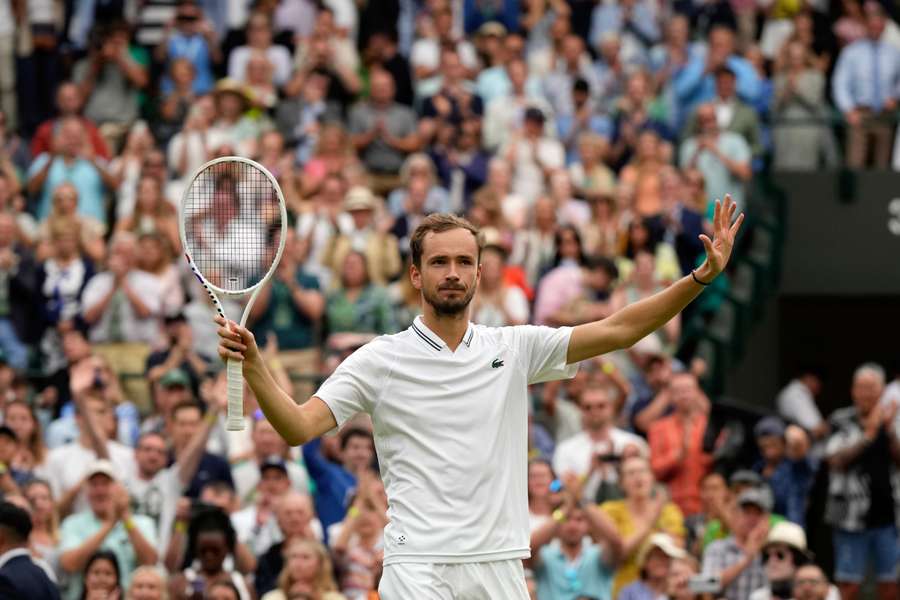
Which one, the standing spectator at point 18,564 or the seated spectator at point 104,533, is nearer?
the standing spectator at point 18,564

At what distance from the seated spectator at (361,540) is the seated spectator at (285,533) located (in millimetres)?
181

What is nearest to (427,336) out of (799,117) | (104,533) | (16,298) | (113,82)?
(104,533)

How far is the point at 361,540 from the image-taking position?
41.2 ft

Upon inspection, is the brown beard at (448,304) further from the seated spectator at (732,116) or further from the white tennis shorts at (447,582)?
the seated spectator at (732,116)

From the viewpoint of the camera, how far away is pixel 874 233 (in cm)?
1873

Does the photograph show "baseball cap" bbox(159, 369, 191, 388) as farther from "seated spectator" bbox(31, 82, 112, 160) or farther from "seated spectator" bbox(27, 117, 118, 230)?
"seated spectator" bbox(31, 82, 112, 160)

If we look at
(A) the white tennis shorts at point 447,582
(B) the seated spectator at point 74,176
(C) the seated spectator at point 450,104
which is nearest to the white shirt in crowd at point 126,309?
(B) the seated spectator at point 74,176

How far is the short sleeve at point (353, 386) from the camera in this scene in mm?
7500

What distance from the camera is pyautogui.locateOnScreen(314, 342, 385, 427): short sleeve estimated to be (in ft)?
24.6

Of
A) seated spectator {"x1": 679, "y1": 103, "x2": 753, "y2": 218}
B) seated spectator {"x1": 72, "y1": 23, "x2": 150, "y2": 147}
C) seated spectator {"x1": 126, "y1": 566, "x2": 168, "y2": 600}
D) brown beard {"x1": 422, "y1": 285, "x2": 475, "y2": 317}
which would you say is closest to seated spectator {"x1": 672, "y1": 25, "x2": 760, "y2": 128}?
seated spectator {"x1": 679, "y1": 103, "x2": 753, "y2": 218}

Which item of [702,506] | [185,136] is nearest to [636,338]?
[702,506]

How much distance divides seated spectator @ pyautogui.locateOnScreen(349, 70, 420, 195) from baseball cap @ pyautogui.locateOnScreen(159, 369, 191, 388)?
14.8ft

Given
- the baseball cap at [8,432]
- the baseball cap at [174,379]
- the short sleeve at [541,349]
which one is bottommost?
the baseball cap at [8,432]

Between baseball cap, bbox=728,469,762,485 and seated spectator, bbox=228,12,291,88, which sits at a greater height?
seated spectator, bbox=228,12,291,88
